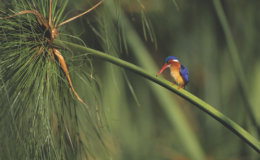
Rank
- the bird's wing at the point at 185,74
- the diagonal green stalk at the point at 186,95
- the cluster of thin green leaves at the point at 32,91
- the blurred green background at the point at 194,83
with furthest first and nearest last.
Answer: the blurred green background at the point at 194,83 → the bird's wing at the point at 185,74 → the cluster of thin green leaves at the point at 32,91 → the diagonal green stalk at the point at 186,95

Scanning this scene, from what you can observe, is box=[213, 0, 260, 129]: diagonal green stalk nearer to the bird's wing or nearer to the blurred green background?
the bird's wing

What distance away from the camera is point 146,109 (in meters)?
2.14

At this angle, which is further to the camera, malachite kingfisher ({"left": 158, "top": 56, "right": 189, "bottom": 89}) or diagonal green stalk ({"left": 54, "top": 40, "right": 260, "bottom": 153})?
malachite kingfisher ({"left": 158, "top": 56, "right": 189, "bottom": 89})

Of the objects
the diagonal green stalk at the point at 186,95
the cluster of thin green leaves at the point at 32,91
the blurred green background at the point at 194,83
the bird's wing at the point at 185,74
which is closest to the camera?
the diagonal green stalk at the point at 186,95

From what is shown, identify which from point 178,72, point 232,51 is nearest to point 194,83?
point 232,51

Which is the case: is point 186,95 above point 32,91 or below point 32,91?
above

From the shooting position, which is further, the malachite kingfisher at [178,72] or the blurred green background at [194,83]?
the blurred green background at [194,83]

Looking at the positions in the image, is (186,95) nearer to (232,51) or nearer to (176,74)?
(176,74)

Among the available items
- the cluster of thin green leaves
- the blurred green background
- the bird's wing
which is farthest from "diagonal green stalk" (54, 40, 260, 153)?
the blurred green background

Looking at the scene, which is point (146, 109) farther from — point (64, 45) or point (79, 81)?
point (64, 45)

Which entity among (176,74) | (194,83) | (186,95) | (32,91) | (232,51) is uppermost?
(194,83)

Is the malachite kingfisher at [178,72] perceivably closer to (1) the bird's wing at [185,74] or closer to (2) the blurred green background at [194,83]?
(1) the bird's wing at [185,74]

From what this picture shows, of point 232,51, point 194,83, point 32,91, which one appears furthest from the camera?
point 194,83

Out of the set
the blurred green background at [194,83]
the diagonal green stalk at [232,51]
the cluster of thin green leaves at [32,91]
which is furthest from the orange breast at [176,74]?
the blurred green background at [194,83]
